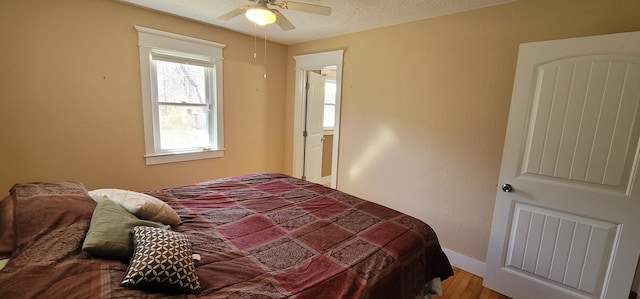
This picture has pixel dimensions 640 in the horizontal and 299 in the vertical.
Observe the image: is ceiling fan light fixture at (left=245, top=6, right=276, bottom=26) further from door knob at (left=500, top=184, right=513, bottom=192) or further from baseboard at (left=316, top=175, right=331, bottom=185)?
baseboard at (left=316, top=175, right=331, bottom=185)

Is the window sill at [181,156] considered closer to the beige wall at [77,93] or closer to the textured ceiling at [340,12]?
the beige wall at [77,93]

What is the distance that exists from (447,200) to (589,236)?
0.94 m

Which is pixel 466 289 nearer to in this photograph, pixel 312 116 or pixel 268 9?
pixel 268 9

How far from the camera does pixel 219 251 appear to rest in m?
1.26

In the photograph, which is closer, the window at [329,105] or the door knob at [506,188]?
the door knob at [506,188]

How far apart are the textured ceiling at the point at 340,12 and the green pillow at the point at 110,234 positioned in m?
1.83

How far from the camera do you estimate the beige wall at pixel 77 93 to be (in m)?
2.00

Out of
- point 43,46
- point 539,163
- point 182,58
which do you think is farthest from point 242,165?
Answer: point 539,163

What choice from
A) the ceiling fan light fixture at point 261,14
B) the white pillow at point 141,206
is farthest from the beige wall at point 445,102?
the white pillow at point 141,206

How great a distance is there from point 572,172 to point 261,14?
233 centimetres

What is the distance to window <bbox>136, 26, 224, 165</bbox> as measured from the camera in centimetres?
261

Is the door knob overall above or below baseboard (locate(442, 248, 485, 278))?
above

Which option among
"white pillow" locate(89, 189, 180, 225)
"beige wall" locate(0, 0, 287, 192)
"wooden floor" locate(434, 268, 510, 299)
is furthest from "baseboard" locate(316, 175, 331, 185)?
"white pillow" locate(89, 189, 180, 225)

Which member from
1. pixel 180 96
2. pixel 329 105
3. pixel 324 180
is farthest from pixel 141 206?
pixel 329 105
